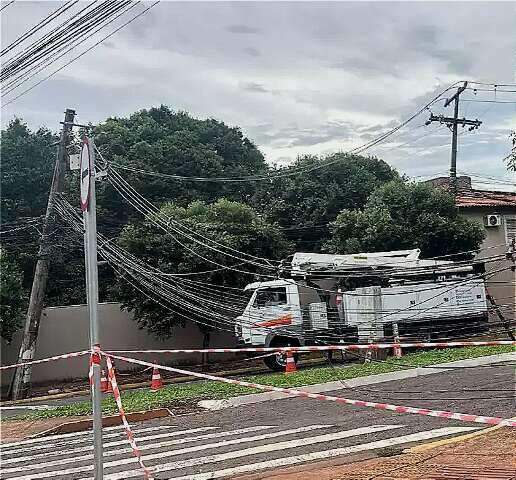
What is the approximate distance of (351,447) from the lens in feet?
28.1

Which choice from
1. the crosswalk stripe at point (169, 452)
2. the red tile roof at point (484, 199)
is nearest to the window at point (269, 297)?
the crosswalk stripe at point (169, 452)

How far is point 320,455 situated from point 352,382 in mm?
7296

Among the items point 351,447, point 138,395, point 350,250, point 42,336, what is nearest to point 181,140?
point 350,250

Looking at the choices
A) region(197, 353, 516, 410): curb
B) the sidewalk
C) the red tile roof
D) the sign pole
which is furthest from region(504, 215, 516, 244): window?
the sign pole

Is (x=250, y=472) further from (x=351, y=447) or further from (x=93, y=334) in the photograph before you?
(x=93, y=334)

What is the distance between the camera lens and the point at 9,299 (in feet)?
71.1

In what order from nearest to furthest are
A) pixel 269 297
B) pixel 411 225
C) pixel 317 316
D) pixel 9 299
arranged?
pixel 9 299
pixel 269 297
pixel 317 316
pixel 411 225

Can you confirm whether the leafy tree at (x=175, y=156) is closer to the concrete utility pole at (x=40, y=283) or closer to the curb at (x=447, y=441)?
the concrete utility pole at (x=40, y=283)

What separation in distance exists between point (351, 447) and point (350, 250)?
2052 centimetres

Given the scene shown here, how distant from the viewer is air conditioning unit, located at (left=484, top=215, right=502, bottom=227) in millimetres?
30844

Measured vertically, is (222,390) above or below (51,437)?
above

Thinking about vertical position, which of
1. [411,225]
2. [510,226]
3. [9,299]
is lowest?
[9,299]

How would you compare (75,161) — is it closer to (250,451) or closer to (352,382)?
(250,451)

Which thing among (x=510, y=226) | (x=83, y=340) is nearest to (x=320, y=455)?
(x=83, y=340)
